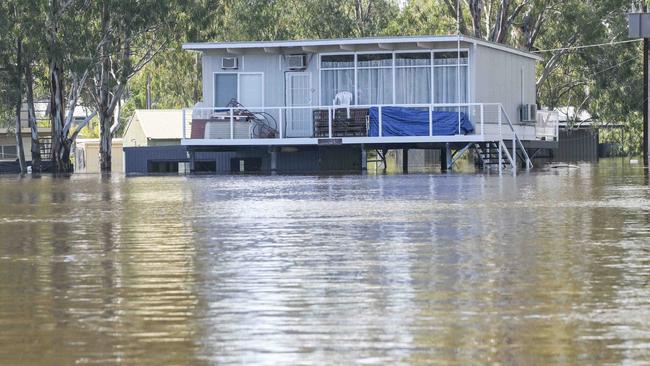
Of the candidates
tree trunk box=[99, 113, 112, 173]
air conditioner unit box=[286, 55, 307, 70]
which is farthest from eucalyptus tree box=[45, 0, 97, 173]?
air conditioner unit box=[286, 55, 307, 70]

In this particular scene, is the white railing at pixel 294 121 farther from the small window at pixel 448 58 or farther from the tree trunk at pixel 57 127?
the tree trunk at pixel 57 127

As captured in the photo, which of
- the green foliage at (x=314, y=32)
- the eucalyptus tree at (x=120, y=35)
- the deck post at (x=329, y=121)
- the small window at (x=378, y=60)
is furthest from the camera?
the eucalyptus tree at (x=120, y=35)

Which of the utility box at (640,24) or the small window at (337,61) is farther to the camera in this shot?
the utility box at (640,24)

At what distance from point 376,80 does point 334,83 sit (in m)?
1.31

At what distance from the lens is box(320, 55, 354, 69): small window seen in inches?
1721

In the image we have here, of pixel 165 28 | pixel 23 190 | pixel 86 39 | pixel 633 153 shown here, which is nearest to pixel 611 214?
pixel 23 190

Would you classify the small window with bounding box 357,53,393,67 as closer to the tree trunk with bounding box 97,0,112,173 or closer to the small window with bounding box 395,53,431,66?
the small window with bounding box 395,53,431,66

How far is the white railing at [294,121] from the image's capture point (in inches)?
1635

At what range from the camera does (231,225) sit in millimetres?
17469

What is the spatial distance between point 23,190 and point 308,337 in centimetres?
2385

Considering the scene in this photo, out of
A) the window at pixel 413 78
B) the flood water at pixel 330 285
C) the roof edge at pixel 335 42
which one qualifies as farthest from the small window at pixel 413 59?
the flood water at pixel 330 285

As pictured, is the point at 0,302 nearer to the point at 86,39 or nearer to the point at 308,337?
the point at 308,337

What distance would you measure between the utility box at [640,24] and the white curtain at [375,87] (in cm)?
968

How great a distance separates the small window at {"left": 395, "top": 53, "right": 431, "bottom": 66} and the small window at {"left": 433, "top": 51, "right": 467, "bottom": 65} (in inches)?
9.5
